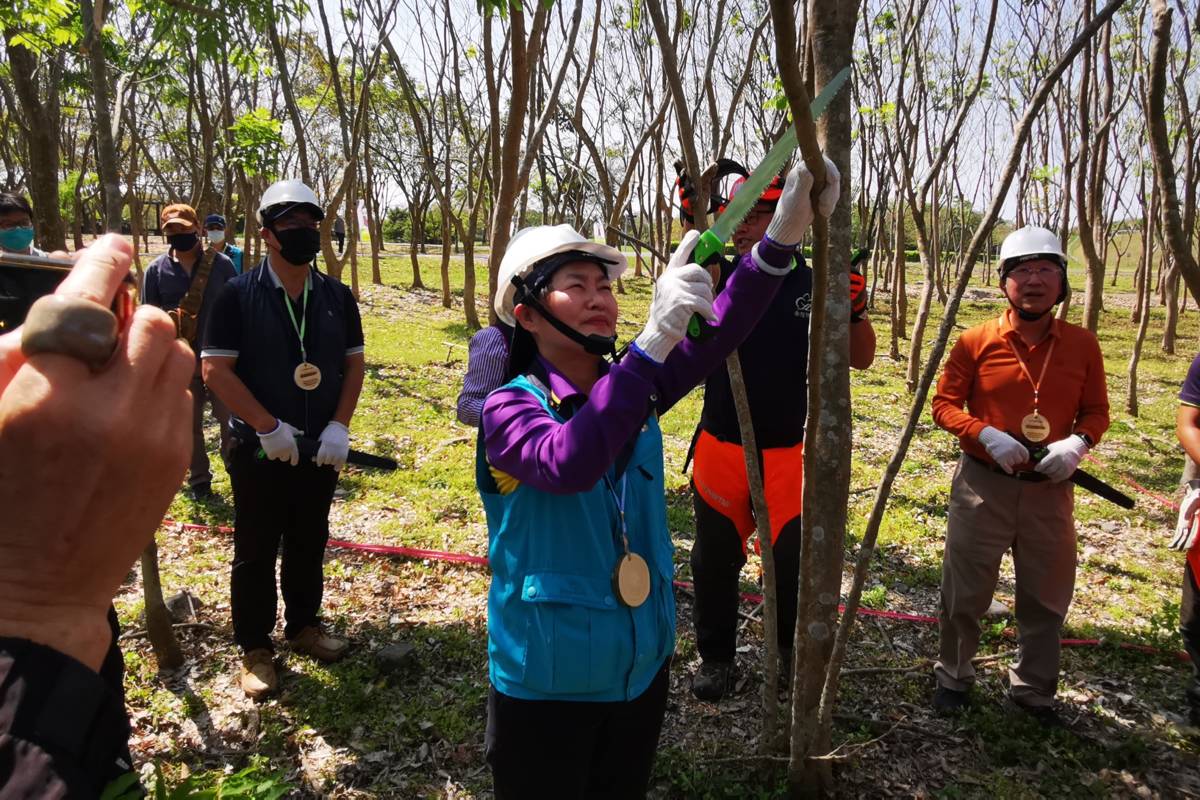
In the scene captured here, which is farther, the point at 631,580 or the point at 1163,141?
the point at 1163,141

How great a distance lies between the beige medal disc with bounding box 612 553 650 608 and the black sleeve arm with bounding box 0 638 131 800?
44.7 inches

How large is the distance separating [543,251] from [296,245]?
188 centimetres

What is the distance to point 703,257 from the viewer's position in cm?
173

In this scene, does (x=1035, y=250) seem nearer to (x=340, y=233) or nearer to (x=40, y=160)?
(x=40, y=160)

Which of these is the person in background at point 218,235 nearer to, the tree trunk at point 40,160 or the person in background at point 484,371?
the tree trunk at point 40,160

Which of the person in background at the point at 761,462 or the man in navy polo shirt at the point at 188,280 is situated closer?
the person in background at the point at 761,462

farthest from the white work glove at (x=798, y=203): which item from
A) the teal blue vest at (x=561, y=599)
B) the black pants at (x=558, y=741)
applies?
the black pants at (x=558, y=741)

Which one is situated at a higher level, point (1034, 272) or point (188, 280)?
point (1034, 272)

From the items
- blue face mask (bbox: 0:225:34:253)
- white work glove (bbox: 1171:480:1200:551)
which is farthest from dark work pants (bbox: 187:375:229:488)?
white work glove (bbox: 1171:480:1200:551)

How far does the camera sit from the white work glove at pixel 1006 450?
2.92 metres

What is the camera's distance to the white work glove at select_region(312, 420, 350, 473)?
3191 mm

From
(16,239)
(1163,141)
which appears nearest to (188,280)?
(16,239)

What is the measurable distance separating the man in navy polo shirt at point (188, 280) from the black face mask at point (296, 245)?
231 cm

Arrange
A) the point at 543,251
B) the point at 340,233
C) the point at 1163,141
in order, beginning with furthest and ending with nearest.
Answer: the point at 340,233 < the point at 1163,141 < the point at 543,251
